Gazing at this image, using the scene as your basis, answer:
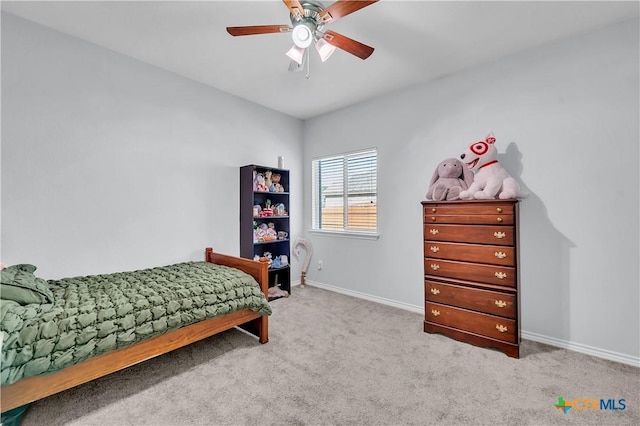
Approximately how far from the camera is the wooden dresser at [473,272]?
2344 mm

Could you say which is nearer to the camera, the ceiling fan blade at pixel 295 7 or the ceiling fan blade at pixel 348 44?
the ceiling fan blade at pixel 295 7

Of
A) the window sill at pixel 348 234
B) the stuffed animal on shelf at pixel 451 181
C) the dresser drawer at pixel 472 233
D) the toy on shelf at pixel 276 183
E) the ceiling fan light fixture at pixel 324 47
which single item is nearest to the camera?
the ceiling fan light fixture at pixel 324 47

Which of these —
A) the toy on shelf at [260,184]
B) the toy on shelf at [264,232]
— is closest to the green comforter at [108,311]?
the toy on shelf at [264,232]

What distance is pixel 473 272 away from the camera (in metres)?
2.53

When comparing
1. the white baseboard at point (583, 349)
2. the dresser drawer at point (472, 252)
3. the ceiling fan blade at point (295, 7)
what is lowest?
the white baseboard at point (583, 349)

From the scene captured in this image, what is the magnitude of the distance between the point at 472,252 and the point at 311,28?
2176mm

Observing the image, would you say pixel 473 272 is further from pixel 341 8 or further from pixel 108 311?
pixel 108 311

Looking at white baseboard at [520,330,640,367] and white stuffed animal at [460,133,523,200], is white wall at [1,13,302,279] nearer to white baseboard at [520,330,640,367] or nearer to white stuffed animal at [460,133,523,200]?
white stuffed animal at [460,133,523,200]

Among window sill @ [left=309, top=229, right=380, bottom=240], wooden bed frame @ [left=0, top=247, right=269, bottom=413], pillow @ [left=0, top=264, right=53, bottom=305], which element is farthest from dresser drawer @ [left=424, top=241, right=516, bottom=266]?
pillow @ [left=0, top=264, right=53, bottom=305]

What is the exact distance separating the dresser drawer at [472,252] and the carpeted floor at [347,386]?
2.44ft

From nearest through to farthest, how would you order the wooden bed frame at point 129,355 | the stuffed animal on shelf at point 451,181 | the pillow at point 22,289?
1. the wooden bed frame at point 129,355
2. the pillow at point 22,289
3. the stuffed animal on shelf at point 451,181

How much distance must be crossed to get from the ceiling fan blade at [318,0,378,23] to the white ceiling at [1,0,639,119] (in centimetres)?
43

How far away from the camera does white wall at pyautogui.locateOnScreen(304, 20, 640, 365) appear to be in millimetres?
2264

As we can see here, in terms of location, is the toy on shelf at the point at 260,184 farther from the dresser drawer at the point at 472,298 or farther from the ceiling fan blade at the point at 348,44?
the dresser drawer at the point at 472,298
